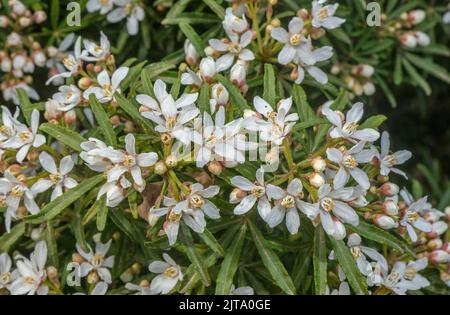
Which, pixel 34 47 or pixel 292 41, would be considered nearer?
pixel 292 41

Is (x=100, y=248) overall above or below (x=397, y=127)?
above

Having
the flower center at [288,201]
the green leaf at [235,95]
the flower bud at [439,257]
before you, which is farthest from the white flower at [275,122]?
the flower bud at [439,257]

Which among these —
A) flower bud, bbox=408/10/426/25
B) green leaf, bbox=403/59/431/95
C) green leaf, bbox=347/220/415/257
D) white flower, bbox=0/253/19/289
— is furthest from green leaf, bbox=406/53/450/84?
white flower, bbox=0/253/19/289

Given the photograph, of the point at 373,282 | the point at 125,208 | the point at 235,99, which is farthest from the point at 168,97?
the point at 373,282

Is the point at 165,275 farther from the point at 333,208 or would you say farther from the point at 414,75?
the point at 414,75

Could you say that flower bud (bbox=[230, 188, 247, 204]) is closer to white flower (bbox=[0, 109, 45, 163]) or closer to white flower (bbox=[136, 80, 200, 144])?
white flower (bbox=[136, 80, 200, 144])

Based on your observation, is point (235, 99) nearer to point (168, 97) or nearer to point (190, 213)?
point (168, 97)

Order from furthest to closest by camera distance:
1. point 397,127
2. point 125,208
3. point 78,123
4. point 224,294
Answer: point 397,127 < point 78,123 < point 125,208 < point 224,294
